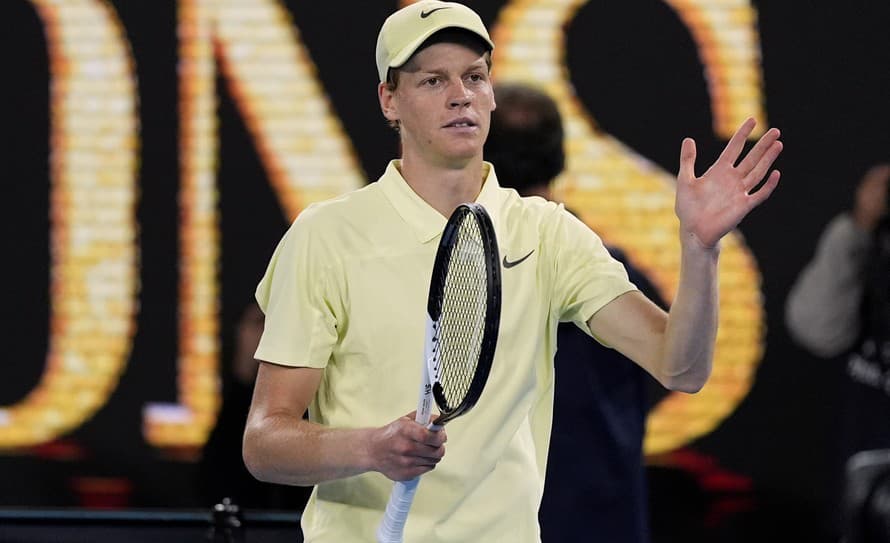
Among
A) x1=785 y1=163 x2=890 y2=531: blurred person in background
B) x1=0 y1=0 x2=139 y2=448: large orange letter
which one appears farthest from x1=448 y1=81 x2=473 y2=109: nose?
x1=0 y1=0 x2=139 y2=448: large orange letter

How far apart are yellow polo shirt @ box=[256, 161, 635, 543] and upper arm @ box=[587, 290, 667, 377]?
0.02 m

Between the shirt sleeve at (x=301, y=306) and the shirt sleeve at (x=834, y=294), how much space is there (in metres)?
2.60

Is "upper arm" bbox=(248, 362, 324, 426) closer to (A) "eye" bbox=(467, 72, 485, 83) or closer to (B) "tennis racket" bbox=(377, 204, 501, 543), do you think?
(B) "tennis racket" bbox=(377, 204, 501, 543)

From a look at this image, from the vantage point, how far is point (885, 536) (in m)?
3.37

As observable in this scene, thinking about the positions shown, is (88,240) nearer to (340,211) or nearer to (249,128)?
(249,128)

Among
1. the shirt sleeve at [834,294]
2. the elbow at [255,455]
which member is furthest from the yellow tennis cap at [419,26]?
the shirt sleeve at [834,294]

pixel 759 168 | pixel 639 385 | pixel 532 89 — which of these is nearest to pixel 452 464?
pixel 759 168

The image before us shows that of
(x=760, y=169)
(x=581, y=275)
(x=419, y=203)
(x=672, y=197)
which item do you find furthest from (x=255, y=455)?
(x=672, y=197)

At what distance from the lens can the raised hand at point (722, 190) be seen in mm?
2426

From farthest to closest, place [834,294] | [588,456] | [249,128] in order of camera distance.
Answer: [249,128] < [834,294] < [588,456]

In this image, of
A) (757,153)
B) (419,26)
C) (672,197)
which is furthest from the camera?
(672,197)

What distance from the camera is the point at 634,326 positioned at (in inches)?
101

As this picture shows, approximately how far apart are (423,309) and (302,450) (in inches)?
10.7

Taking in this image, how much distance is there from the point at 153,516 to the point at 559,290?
66.8 inches
